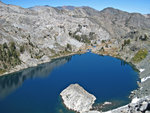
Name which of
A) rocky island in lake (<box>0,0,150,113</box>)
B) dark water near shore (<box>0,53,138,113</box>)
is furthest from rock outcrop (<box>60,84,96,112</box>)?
dark water near shore (<box>0,53,138,113</box>)

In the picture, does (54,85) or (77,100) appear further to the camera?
(54,85)

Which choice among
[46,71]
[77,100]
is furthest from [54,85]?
[46,71]

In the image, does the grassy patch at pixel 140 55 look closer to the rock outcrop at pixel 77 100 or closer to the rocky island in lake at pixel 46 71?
the rocky island in lake at pixel 46 71

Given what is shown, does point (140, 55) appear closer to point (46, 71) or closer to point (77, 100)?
point (46, 71)

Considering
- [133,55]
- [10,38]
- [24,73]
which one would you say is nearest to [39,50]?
[10,38]

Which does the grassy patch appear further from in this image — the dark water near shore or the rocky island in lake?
the dark water near shore
